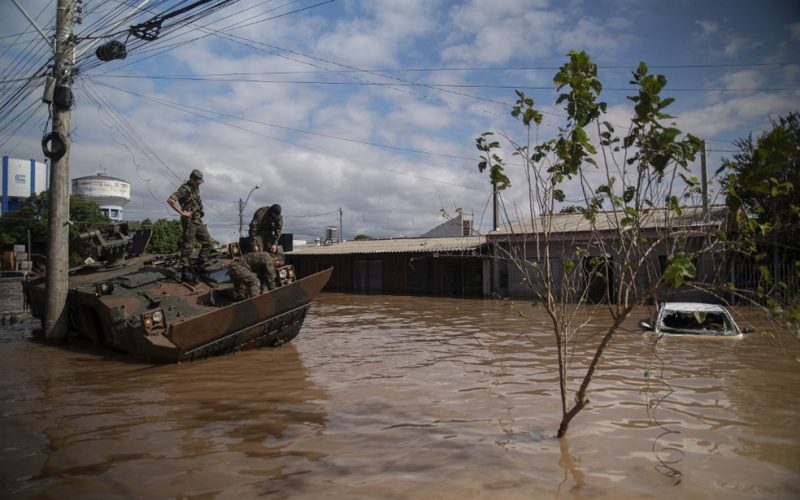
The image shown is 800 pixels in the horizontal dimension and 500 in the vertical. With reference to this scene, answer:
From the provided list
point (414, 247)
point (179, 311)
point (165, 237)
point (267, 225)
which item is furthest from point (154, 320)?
point (165, 237)

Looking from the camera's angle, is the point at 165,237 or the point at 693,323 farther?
the point at 165,237

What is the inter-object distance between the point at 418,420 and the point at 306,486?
1.68 meters

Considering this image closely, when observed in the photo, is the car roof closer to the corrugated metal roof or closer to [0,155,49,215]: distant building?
the corrugated metal roof

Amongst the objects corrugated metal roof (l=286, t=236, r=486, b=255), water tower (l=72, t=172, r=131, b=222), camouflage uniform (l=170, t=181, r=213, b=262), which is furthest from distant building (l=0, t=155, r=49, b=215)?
camouflage uniform (l=170, t=181, r=213, b=262)

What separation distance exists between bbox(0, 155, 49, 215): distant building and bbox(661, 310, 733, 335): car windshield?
55.2 m

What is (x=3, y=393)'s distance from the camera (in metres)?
6.64

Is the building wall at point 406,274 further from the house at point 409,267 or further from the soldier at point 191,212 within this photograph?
the soldier at point 191,212

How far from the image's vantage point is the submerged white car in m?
9.02

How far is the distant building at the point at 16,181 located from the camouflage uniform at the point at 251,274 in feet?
168

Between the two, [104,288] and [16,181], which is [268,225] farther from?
[16,181]

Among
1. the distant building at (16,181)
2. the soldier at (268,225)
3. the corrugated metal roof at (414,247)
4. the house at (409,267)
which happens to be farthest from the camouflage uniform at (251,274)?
the distant building at (16,181)

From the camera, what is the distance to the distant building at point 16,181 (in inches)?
1975

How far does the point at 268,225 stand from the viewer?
31.7ft

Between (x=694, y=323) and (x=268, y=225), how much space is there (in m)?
7.91
